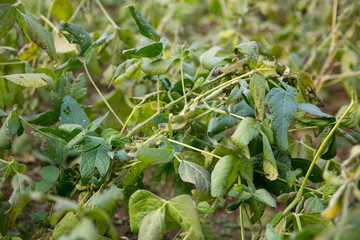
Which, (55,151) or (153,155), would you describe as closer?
(153,155)

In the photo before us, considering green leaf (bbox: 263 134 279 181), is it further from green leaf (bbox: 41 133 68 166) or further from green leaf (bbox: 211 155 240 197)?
green leaf (bbox: 41 133 68 166)

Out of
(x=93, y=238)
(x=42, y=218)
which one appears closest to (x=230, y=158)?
(x=93, y=238)

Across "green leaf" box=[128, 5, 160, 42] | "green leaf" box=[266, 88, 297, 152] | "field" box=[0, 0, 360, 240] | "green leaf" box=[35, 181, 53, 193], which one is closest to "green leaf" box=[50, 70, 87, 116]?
"field" box=[0, 0, 360, 240]

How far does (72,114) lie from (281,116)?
0.53 m

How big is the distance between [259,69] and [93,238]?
54cm

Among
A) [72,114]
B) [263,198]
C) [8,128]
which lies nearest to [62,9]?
[72,114]

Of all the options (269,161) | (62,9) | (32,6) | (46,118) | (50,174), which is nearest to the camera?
(269,161)

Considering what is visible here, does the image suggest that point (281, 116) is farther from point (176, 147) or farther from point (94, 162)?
point (94, 162)

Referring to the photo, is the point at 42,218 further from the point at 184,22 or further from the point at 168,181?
the point at 184,22

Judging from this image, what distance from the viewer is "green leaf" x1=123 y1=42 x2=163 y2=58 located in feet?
2.48

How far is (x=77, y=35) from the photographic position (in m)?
0.90

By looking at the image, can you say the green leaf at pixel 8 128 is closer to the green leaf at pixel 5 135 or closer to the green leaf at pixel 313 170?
the green leaf at pixel 5 135

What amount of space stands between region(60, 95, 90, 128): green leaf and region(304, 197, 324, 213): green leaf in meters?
0.56

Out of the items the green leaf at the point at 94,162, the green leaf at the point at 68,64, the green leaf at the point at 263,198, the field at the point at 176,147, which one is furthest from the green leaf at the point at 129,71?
the green leaf at the point at 263,198
